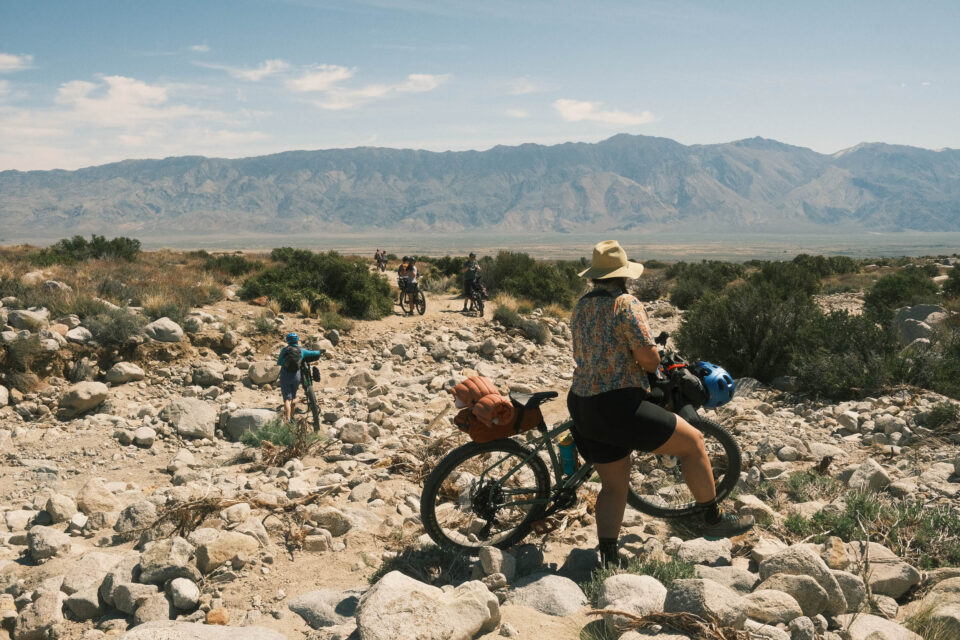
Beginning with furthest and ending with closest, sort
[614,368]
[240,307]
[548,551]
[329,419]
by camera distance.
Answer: [240,307], [329,419], [548,551], [614,368]

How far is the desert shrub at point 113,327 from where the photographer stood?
1035cm

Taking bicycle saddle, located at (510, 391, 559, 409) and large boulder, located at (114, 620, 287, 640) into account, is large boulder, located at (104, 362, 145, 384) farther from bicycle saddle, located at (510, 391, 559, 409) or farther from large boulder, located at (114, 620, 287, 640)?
bicycle saddle, located at (510, 391, 559, 409)

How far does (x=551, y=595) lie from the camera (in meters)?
3.49

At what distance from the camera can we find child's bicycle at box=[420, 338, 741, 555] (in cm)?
388

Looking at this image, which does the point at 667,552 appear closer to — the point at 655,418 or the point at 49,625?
the point at 655,418

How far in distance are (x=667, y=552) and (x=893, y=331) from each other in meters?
7.96

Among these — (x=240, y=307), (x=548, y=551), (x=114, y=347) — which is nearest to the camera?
(x=548, y=551)

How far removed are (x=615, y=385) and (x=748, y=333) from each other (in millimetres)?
7979

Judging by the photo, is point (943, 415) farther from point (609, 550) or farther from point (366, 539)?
point (366, 539)

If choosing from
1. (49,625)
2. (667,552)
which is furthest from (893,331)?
(49,625)

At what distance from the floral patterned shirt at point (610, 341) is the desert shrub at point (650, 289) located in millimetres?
22531

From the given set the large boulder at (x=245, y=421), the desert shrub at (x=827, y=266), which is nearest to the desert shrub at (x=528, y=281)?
the large boulder at (x=245, y=421)

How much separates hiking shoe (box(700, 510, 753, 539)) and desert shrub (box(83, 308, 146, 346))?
964 centimetres

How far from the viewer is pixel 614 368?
134 inches
